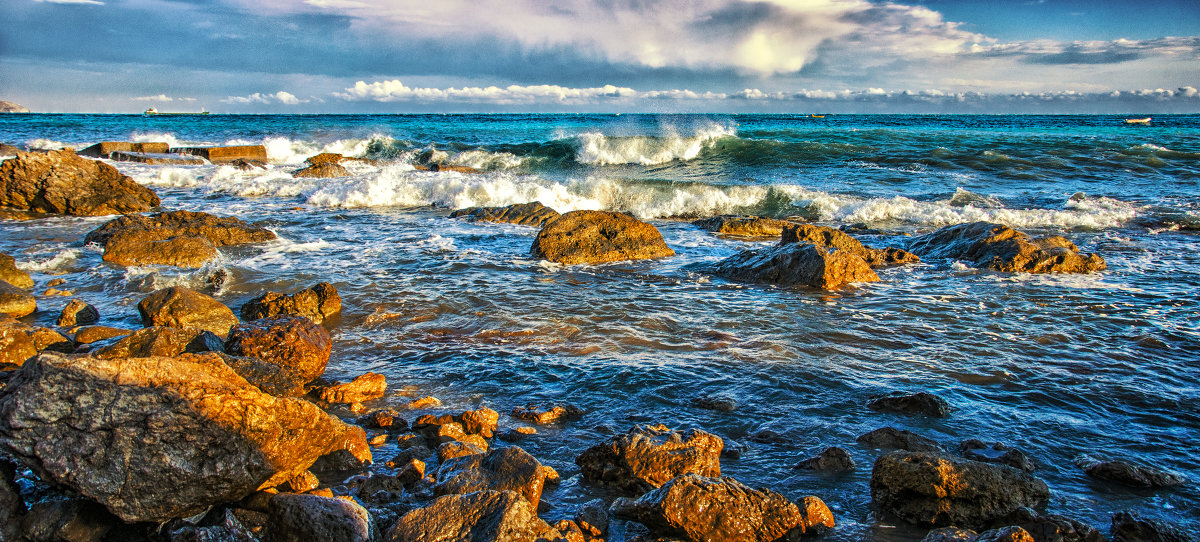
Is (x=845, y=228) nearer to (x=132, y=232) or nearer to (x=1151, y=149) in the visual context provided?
(x=132, y=232)

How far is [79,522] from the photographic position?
2363 millimetres

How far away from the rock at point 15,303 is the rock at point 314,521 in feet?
16.2

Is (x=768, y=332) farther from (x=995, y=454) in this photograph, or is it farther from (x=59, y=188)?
(x=59, y=188)

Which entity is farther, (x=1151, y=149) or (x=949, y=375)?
(x=1151, y=149)

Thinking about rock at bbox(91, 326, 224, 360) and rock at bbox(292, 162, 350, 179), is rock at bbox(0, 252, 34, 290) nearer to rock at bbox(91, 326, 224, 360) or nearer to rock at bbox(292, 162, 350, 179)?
rock at bbox(91, 326, 224, 360)

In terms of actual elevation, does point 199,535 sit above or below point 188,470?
below

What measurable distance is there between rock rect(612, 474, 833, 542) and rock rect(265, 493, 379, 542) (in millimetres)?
1104

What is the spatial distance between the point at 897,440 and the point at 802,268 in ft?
12.4

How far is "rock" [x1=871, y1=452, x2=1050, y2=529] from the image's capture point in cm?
286

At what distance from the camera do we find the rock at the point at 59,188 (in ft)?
38.0

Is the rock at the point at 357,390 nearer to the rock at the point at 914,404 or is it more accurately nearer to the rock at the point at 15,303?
the rock at the point at 914,404

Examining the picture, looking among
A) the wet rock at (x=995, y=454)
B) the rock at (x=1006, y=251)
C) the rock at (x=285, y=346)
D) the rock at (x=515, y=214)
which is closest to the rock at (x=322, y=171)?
the rock at (x=515, y=214)

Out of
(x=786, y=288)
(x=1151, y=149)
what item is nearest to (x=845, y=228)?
(x=786, y=288)

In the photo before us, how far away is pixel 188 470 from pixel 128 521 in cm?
25
